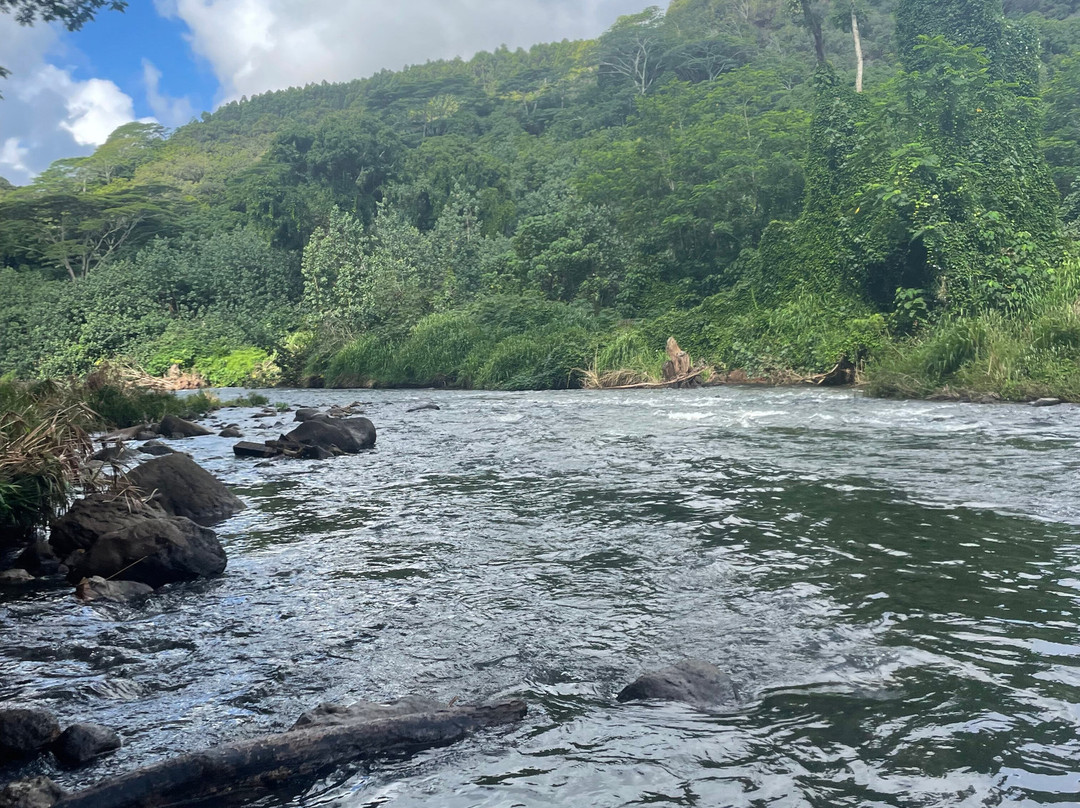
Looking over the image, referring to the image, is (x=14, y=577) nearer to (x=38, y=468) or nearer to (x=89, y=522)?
(x=89, y=522)

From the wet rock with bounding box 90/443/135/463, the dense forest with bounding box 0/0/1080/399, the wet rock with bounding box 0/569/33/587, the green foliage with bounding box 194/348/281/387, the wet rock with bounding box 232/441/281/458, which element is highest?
the dense forest with bounding box 0/0/1080/399

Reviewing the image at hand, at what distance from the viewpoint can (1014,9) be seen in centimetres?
5659

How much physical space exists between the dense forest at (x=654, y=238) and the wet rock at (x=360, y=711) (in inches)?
613

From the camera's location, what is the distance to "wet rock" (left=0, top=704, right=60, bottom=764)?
3369mm

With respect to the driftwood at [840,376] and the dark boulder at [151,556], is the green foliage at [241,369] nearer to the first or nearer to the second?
the driftwood at [840,376]

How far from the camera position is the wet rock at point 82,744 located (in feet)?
11.1

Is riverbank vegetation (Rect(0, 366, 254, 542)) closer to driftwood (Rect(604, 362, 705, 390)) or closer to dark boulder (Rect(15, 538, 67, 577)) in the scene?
dark boulder (Rect(15, 538, 67, 577))

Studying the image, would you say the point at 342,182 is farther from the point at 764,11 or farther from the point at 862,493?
the point at 862,493

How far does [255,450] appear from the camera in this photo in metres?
13.2

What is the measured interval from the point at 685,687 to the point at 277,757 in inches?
71.9

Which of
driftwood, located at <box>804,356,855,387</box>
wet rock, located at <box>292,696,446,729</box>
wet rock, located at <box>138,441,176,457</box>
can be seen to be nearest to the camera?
wet rock, located at <box>292,696,446,729</box>

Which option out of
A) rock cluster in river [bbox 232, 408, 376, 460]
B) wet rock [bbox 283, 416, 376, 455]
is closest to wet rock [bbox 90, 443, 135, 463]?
rock cluster in river [bbox 232, 408, 376, 460]

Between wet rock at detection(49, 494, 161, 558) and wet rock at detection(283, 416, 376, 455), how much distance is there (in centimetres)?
626

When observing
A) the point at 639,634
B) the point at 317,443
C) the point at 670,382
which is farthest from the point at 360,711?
the point at 670,382
